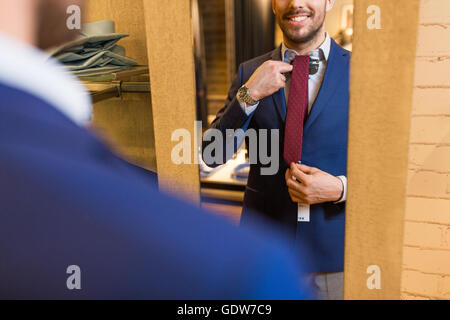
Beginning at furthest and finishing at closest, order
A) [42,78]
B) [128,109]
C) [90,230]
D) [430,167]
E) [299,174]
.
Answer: [430,167]
[128,109]
[299,174]
[42,78]
[90,230]

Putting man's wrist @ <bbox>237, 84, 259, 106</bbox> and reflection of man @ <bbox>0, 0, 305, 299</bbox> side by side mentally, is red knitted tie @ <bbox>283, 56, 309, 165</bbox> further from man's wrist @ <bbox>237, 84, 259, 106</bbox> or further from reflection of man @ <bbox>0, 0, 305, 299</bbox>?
reflection of man @ <bbox>0, 0, 305, 299</bbox>

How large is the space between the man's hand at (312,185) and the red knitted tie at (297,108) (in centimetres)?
3

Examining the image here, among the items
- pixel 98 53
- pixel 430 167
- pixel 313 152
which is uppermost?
pixel 98 53

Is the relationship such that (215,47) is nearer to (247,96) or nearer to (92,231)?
(247,96)

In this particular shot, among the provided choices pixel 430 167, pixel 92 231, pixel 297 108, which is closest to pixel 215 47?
pixel 297 108

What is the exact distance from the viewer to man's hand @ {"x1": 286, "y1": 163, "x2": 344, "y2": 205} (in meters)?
0.67

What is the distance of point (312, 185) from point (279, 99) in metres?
0.18

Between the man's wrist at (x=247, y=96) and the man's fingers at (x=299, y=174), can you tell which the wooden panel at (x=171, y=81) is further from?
the man's fingers at (x=299, y=174)

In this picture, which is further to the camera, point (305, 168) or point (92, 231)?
point (305, 168)

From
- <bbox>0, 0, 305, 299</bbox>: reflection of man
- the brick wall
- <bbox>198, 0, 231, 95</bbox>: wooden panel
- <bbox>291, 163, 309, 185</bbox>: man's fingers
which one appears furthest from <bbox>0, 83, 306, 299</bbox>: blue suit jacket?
the brick wall

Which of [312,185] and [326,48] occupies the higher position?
[326,48]

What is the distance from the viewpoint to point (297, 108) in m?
0.67

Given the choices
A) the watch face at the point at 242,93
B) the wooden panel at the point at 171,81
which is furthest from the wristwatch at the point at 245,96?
Result: the wooden panel at the point at 171,81

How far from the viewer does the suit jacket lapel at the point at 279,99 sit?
68 cm
